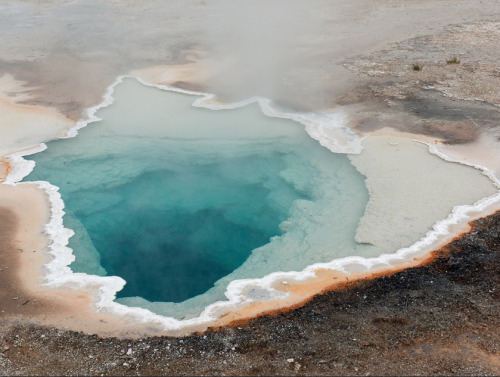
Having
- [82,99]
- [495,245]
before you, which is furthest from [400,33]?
[495,245]

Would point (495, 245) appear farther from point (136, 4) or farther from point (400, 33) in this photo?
point (136, 4)

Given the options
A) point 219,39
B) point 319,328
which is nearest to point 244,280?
point 319,328

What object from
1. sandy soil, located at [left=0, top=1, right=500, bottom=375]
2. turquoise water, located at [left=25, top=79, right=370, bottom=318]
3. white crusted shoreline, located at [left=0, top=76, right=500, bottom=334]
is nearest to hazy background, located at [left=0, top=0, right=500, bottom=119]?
turquoise water, located at [left=25, top=79, right=370, bottom=318]

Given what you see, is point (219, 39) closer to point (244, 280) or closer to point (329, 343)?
point (244, 280)

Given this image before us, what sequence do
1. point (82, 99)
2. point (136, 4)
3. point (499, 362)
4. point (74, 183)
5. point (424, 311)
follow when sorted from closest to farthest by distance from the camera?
point (499, 362)
point (424, 311)
point (74, 183)
point (82, 99)
point (136, 4)

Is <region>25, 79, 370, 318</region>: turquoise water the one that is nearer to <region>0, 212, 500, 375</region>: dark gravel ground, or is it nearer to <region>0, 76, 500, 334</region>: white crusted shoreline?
<region>0, 76, 500, 334</region>: white crusted shoreline

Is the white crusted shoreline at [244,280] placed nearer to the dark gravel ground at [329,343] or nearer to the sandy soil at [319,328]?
the sandy soil at [319,328]
